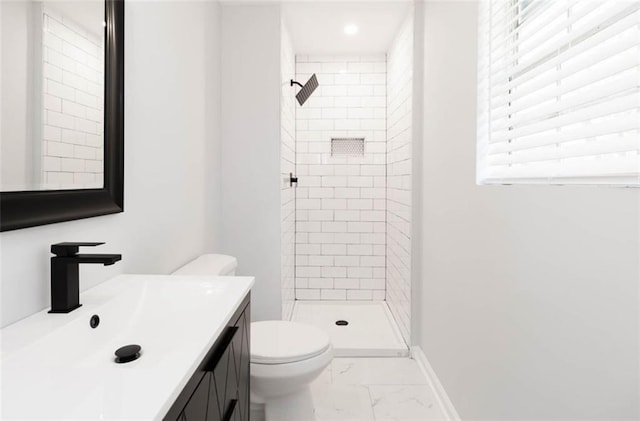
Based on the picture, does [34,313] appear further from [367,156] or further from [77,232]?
[367,156]

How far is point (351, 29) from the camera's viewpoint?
129 inches

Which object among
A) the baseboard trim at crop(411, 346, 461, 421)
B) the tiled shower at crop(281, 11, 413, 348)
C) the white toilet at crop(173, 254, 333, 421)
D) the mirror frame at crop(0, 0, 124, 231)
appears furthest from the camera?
the tiled shower at crop(281, 11, 413, 348)

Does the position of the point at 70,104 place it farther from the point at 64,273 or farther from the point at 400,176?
the point at 400,176

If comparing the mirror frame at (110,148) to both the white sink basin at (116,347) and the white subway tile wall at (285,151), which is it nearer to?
the white sink basin at (116,347)

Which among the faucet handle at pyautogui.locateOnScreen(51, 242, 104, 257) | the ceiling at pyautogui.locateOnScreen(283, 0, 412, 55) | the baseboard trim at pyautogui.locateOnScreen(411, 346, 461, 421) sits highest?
the ceiling at pyautogui.locateOnScreen(283, 0, 412, 55)

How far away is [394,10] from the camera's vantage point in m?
2.89

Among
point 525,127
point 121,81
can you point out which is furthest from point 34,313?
point 525,127

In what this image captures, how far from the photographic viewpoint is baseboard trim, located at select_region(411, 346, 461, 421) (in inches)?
82.0

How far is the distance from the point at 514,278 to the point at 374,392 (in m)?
1.34

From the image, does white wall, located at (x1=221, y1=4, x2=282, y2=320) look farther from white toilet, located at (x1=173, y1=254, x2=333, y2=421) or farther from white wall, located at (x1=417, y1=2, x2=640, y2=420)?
white wall, located at (x1=417, y1=2, x2=640, y2=420)

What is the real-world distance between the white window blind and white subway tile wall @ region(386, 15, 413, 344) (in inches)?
46.5

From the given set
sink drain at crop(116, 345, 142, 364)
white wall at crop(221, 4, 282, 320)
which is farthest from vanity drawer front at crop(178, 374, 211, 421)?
white wall at crop(221, 4, 282, 320)

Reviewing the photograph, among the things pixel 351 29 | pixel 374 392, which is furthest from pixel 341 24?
pixel 374 392

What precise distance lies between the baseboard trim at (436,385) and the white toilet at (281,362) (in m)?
0.67
